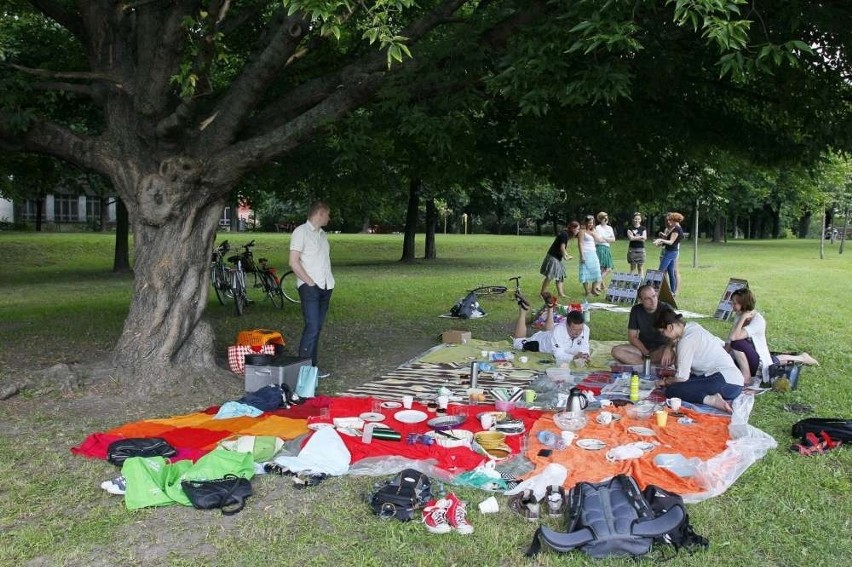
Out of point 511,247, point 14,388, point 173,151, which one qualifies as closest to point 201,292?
point 173,151

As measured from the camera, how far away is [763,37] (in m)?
5.83

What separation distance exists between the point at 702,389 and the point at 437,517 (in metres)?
3.38

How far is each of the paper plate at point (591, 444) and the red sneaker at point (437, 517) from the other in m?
1.45

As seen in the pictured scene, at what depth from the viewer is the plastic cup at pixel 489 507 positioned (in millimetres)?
4223

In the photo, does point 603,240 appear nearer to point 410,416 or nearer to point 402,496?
point 410,416

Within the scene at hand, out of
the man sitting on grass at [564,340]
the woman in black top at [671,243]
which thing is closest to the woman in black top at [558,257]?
the woman in black top at [671,243]

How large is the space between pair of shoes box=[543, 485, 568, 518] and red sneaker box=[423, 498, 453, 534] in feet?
1.97

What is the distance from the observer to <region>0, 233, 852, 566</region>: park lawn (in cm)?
378

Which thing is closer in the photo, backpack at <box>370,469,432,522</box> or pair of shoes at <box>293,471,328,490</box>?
backpack at <box>370,469,432,522</box>

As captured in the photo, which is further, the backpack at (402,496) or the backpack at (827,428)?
the backpack at (827,428)

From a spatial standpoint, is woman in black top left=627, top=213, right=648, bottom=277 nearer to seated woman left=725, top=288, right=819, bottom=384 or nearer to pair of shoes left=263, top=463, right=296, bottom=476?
seated woman left=725, top=288, right=819, bottom=384

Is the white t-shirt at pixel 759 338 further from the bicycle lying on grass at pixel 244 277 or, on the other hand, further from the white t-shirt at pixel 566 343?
the bicycle lying on grass at pixel 244 277

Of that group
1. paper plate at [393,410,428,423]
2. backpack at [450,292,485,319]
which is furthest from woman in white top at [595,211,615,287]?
paper plate at [393,410,428,423]

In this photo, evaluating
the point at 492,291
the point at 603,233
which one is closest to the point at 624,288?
the point at 603,233
